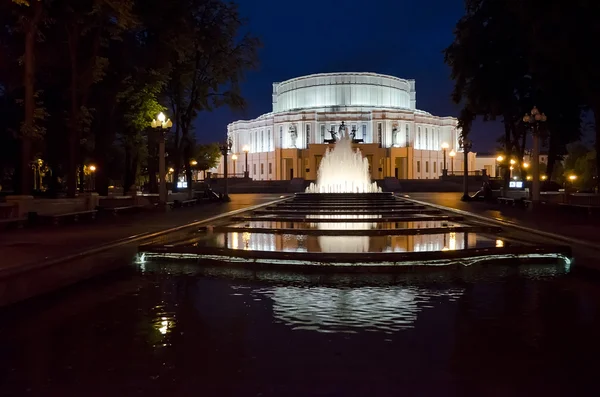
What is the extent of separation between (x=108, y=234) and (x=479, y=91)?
23637 mm

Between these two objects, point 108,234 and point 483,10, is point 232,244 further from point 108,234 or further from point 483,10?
point 483,10

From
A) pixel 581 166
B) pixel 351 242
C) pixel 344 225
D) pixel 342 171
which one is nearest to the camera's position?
pixel 351 242

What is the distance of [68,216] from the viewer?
19.8 meters

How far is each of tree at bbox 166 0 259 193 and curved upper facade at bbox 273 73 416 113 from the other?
238ft

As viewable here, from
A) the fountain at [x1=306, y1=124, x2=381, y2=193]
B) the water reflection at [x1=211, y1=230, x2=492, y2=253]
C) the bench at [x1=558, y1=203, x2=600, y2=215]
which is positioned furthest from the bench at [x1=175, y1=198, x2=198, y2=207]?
the fountain at [x1=306, y1=124, x2=381, y2=193]

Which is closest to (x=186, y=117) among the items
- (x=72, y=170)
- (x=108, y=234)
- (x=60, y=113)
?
(x=60, y=113)

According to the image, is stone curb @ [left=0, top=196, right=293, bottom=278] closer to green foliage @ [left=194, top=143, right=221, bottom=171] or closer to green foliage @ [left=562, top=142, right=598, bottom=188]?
green foliage @ [left=562, top=142, right=598, bottom=188]

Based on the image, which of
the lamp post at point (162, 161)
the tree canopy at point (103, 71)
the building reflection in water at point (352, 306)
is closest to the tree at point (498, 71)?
the tree canopy at point (103, 71)

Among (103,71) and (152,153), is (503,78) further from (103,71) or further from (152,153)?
(152,153)

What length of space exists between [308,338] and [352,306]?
5.43 ft

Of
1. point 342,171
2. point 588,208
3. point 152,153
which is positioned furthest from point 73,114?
point 342,171

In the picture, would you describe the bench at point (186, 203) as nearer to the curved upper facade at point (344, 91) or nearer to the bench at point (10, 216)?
the bench at point (10, 216)

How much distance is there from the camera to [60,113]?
29.8 metres

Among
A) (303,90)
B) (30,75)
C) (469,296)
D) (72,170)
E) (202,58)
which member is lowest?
(469,296)
